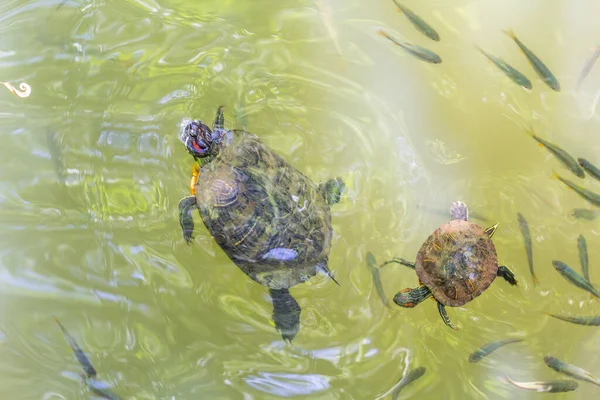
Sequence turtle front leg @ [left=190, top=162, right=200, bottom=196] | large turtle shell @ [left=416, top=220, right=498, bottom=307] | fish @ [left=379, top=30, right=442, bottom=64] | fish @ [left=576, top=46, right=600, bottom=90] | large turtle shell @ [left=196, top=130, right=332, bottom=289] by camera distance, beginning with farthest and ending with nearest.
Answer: fish @ [left=576, top=46, right=600, bottom=90] → fish @ [left=379, top=30, right=442, bottom=64] → turtle front leg @ [left=190, top=162, right=200, bottom=196] → large turtle shell @ [left=416, top=220, right=498, bottom=307] → large turtle shell @ [left=196, top=130, right=332, bottom=289]

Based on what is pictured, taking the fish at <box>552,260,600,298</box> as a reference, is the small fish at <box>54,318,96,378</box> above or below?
below

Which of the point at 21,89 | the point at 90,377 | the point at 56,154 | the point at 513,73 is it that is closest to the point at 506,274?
the point at 513,73

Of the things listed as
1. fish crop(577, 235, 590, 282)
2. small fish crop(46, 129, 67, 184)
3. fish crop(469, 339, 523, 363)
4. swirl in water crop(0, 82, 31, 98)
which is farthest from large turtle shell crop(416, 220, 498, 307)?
swirl in water crop(0, 82, 31, 98)

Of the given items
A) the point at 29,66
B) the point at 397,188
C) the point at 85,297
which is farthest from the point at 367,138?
the point at 29,66

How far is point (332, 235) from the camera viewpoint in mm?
2986

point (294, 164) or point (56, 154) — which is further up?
point (294, 164)

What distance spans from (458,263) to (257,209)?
116 cm

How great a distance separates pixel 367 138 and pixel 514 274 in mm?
1305

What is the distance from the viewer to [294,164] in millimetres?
3166

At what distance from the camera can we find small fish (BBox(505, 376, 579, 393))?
2941mm

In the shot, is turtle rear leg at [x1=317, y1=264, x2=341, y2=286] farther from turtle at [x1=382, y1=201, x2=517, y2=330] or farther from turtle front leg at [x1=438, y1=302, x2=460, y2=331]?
turtle front leg at [x1=438, y1=302, x2=460, y2=331]

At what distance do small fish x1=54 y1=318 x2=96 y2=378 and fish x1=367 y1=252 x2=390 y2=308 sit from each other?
177 cm

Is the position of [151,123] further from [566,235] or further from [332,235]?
[566,235]

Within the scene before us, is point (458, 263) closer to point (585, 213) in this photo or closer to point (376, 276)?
point (376, 276)
